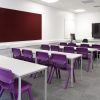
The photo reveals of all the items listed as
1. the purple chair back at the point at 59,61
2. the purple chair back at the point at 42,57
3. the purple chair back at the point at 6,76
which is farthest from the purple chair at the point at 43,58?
the purple chair back at the point at 6,76

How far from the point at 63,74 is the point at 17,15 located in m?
3.08

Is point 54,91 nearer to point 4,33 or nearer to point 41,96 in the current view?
point 41,96

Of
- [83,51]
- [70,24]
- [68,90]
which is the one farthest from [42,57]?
[70,24]

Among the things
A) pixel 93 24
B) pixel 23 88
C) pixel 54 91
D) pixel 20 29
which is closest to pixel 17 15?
pixel 20 29

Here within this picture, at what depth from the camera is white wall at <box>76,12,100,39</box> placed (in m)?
10.1

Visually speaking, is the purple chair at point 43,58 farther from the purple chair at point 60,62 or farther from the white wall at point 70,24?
the white wall at point 70,24

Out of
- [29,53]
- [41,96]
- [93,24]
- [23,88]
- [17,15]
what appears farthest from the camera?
[93,24]

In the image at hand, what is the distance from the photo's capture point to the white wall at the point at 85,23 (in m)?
10.1

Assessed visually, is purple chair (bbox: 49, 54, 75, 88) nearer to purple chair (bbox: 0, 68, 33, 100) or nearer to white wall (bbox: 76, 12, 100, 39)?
purple chair (bbox: 0, 68, 33, 100)

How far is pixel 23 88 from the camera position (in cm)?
247

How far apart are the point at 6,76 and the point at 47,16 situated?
5.94 meters

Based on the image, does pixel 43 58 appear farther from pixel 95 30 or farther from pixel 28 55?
pixel 95 30

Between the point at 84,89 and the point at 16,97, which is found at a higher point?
the point at 16,97

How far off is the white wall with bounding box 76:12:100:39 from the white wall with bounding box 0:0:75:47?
1373 mm
